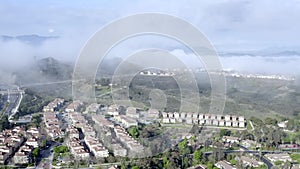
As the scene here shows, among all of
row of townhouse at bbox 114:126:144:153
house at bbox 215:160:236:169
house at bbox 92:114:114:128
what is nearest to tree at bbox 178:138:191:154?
house at bbox 215:160:236:169

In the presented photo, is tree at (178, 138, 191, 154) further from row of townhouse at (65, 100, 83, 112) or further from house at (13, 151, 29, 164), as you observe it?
row of townhouse at (65, 100, 83, 112)

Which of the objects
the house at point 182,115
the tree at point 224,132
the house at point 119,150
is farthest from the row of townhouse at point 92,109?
the tree at point 224,132

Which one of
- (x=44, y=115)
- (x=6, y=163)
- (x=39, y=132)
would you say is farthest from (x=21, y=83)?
(x=6, y=163)

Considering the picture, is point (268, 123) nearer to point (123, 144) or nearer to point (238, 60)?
point (123, 144)

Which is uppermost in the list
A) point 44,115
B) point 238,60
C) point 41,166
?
point 238,60

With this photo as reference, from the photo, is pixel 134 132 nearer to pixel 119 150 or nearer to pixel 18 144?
pixel 119 150

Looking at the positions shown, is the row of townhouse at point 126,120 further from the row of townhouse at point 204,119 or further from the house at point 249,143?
the house at point 249,143
